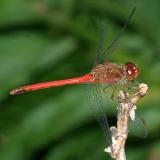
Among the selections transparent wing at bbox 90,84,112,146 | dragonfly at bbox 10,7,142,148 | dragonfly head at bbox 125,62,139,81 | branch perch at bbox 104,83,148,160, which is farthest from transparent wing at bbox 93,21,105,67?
branch perch at bbox 104,83,148,160

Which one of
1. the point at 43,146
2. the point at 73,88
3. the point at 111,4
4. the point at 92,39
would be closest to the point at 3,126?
the point at 43,146

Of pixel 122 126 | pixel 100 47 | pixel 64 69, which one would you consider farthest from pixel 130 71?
pixel 64 69

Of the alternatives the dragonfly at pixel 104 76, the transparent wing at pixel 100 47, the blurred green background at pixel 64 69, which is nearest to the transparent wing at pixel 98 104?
the dragonfly at pixel 104 76

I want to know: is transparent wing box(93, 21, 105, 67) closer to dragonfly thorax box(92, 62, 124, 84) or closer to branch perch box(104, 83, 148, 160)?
dragonfly thorax box(92, 62, 124, 84)

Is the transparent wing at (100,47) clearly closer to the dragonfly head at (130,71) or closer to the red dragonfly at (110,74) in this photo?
the red dragonfly at (110,74)

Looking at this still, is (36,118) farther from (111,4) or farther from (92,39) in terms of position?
(111,4)
